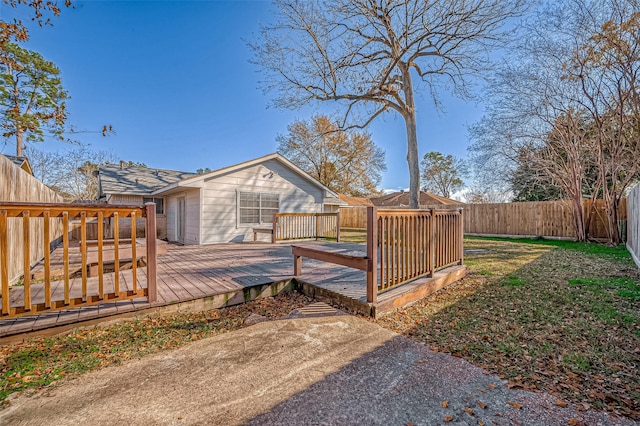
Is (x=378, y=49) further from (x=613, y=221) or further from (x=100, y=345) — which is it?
(x=613, y=221)

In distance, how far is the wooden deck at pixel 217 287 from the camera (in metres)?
2.98

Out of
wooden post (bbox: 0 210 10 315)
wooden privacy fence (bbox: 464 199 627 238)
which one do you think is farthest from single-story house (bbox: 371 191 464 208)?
wooden post (bbox: 0 210 10 315)

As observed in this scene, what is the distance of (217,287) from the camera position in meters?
4.09

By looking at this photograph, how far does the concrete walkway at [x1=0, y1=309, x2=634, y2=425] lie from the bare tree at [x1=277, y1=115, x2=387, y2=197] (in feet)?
75.4

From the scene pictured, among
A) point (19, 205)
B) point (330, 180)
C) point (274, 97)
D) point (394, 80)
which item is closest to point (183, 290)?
point (19, 205)

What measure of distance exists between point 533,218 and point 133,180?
19669 mm

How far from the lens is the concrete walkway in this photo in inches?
70.1

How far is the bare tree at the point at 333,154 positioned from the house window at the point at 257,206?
14.5 metres

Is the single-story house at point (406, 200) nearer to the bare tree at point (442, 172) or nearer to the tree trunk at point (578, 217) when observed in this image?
the bare tree at point (442, 172)

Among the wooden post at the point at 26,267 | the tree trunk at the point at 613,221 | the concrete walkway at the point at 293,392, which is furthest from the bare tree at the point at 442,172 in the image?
the wooden post at the point at 26,267

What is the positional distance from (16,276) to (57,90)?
11.2 meters

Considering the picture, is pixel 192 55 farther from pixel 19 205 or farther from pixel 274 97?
pixel 19 205

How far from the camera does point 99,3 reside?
684 cm

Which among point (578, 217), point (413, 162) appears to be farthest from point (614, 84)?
point (413, 162)
